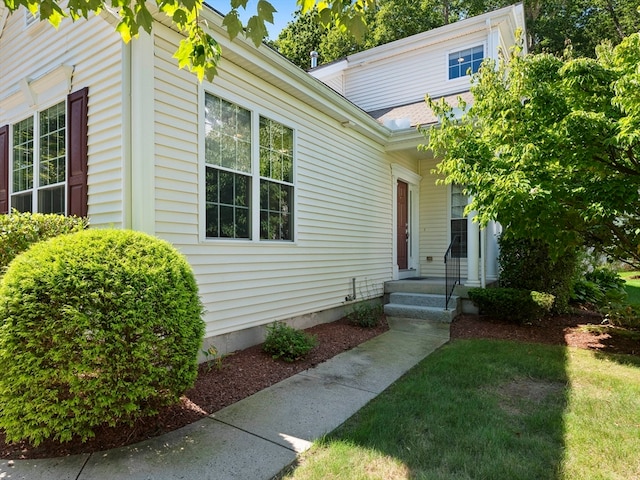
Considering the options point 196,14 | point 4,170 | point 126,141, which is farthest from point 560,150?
point 4,170

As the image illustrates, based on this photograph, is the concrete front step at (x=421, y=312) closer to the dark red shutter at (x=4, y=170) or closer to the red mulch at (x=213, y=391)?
the red mulch at (x=213, y=391)

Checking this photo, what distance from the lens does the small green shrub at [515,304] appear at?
249 inches

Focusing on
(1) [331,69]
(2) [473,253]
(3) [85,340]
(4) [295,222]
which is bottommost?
(3) [85,340]

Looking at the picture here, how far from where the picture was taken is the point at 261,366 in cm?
442

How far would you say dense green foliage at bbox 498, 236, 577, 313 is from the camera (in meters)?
6.90

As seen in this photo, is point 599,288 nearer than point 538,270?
No

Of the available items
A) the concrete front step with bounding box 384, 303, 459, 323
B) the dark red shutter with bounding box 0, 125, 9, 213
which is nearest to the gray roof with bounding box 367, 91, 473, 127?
the concrete front step with bounding box 384, 303, 459, 323

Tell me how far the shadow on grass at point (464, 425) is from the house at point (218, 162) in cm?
227

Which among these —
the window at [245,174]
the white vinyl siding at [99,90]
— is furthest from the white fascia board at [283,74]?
the white vinyl siding at [99,90]

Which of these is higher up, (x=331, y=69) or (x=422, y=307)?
(x=331, y=69)

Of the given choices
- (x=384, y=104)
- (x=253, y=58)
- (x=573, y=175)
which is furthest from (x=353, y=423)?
(x=384, y=104)

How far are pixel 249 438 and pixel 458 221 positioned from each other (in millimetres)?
7756

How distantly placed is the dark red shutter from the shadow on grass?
19.2 ft

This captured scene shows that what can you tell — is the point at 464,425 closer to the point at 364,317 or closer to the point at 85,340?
the point at 85,340
